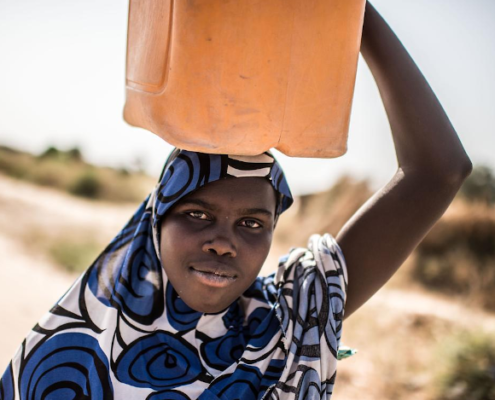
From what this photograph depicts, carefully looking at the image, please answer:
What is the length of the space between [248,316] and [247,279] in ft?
0.78

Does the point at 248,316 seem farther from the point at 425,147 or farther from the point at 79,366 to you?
the point at 425,147

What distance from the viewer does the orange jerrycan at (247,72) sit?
129 centimetres

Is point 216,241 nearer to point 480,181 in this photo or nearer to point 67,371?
point 67,371

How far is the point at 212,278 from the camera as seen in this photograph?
162 centimetres

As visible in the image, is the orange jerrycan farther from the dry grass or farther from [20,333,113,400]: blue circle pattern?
the dry grass

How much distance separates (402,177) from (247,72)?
2.75 ft

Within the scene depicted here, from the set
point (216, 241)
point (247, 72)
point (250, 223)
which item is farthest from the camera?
point (250, 223)

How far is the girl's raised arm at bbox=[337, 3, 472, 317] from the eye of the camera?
1.86 m

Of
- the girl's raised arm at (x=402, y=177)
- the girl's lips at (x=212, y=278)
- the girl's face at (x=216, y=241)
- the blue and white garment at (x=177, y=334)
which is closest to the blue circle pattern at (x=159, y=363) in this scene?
the blue and white garment at (x=177, y=334)

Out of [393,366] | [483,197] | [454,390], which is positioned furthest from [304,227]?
[454,390]

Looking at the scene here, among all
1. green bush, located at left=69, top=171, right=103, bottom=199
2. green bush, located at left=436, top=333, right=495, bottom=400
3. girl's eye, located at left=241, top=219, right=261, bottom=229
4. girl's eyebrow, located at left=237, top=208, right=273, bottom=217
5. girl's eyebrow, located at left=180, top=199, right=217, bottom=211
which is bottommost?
girl's eyebrow, located at left=180, top=199, right=217, bottom=211

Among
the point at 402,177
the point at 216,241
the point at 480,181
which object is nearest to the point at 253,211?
the point at 216,241

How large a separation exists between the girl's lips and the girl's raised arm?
480 millimetres

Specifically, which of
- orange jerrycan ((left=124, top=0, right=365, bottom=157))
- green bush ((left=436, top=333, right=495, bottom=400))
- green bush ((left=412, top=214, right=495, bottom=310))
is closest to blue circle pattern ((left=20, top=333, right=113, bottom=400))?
orange jerrycan ((left=124, top=0, right=365, bottom=157))
